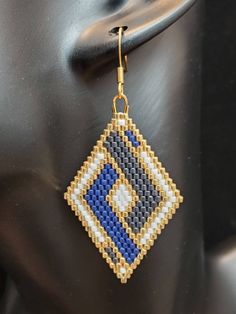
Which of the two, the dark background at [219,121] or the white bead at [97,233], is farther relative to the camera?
the dark background at [219,121]

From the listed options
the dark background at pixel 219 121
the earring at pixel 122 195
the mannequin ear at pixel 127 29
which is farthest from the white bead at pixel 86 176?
the dark background at pixel 219 121

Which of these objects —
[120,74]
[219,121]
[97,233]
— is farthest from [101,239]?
[219,121]

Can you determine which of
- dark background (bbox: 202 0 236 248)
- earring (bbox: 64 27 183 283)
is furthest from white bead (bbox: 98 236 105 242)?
dark background (bbox: 202 0 236 248)

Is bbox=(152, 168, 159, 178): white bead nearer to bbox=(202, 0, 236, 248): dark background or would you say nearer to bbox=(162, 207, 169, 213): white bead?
bbox=(162, 207, 169, 213): white bead

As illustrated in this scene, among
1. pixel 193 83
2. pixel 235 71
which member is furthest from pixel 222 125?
pixel 193 83

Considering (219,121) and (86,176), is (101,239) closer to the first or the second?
Result: (86,176)

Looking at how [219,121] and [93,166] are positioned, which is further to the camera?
[219,121]

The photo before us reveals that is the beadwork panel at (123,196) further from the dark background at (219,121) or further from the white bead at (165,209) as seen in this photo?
the dark background at (219,121)
